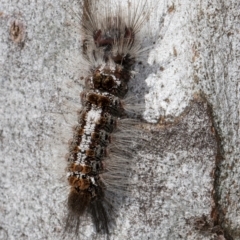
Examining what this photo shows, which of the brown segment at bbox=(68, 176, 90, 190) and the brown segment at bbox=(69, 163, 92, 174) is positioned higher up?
the brown segment at bbox=(69, 163, 92, 174)

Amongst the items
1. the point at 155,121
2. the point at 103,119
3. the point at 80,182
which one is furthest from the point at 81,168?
the point at 155,121

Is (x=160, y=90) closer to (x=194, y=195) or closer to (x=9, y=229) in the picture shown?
(x=194, y=195)

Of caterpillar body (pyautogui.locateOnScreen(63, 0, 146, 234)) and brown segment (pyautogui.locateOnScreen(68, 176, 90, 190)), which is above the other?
caterpillar body (pyautogui.locateOnScreen(63, 0, 146, 234))

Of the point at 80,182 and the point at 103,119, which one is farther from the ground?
the point at 103,119

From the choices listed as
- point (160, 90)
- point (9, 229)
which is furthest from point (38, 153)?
point (160, 90)

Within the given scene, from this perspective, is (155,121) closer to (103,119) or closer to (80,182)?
(103,119)
